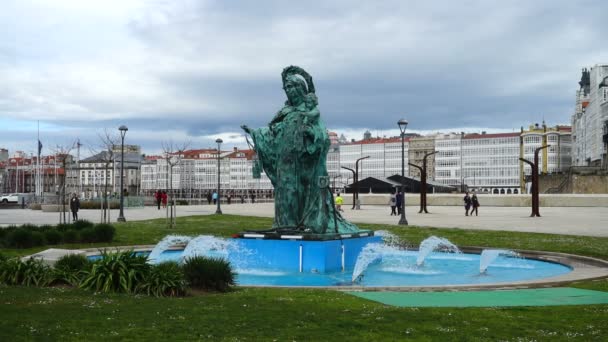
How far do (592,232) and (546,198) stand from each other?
37.1m

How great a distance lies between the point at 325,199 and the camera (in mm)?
18953

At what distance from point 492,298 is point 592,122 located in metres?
132

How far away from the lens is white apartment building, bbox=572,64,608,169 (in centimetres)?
11950

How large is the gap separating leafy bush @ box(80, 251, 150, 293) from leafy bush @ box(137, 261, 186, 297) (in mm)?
127

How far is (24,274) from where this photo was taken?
500 inches

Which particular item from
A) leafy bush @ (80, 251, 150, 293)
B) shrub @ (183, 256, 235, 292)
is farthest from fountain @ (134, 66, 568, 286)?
leafy bush @ (80, 251, 150, 293)

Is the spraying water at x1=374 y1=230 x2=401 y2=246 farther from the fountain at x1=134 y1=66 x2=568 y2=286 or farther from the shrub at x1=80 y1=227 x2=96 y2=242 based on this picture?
the shrub at x1=80 y1=227 x2=96 y2=242

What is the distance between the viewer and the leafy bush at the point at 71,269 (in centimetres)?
1254

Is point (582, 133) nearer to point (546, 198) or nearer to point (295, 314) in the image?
point (546, 198)

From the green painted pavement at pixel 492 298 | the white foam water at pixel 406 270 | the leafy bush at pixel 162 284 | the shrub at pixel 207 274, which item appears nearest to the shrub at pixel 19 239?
the white foam water at pixel 406 270

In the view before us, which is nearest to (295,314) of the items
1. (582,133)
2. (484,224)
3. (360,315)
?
(360,315)

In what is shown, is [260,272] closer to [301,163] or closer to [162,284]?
[301,163]

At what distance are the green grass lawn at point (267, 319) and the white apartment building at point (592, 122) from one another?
3753 inches

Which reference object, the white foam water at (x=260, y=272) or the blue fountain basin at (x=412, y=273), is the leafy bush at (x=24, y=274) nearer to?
the blue fountain basin at (x=412, y=273)
